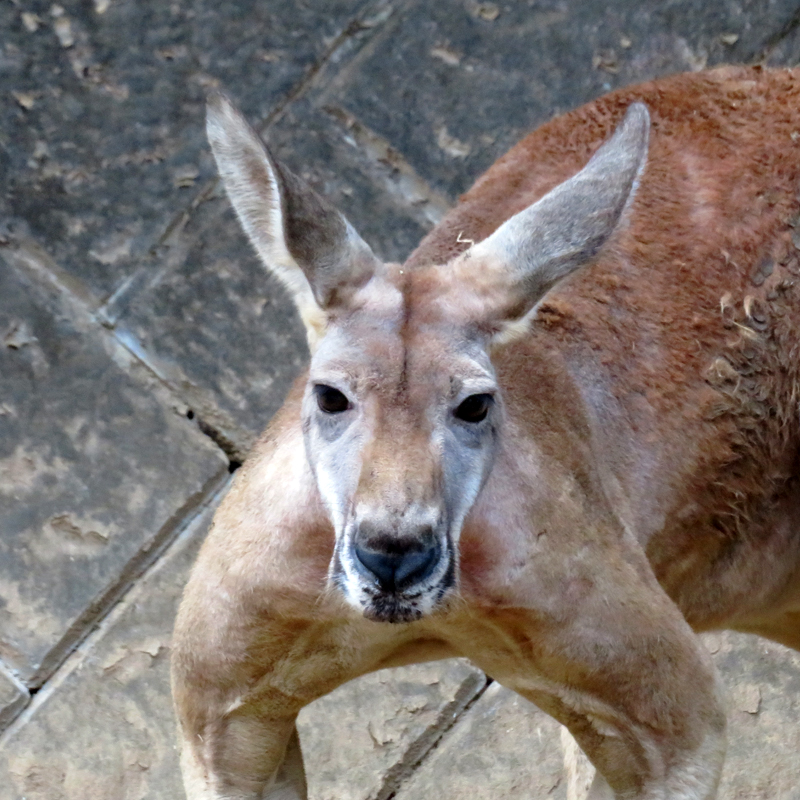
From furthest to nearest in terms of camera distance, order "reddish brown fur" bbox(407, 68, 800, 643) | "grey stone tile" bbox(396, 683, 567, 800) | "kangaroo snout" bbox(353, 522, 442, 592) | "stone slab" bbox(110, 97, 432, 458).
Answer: "stone slab" bbox(110, 97, 432, 458)
"grey stone tile" bbox(396, 683, 567, 800)
"reddish brown fur" bbox(407, 68, 800, 643)
"kangaroo snout" bbox(353, 522, 442, 592)

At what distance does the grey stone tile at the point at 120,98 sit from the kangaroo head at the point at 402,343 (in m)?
1.65

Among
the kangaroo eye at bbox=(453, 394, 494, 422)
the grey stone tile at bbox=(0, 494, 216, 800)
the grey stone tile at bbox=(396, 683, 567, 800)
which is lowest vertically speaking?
the grey stone tile at bbox=(396, 683, 567, 800)

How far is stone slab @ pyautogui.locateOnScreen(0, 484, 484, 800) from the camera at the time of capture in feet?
11.7

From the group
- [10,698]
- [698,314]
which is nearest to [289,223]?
[698,314]

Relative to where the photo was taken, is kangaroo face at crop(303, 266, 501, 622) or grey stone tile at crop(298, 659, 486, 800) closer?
kangaroo face at crop(303, 266, 501, 622)

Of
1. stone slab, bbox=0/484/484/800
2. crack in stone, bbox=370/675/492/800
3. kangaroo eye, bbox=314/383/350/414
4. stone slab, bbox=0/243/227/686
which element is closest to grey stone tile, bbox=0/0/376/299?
stone slab, bbox=0/243/227/686

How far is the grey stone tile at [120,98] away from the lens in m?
3.71

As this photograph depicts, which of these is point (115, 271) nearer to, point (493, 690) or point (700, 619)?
point (493, 690)

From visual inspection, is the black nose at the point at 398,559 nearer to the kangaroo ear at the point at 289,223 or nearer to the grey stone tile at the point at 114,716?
the kangaroo ear at the point at 289,223

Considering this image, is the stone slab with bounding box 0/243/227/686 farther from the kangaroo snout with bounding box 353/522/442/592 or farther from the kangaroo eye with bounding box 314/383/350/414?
the kangaroo snout with bounding box 353/522/442/592

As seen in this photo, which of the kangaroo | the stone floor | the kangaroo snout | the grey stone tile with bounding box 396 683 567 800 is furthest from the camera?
the stone floor

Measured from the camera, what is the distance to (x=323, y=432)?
7.04 feet

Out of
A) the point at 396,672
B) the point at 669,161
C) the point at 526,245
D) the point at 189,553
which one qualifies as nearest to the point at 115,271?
the point at 189,553

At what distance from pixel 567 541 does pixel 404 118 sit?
1.82 metres
